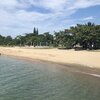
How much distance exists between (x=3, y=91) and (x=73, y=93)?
19.4 ft

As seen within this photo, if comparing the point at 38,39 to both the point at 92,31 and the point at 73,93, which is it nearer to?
the point at 92,31

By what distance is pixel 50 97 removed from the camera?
22.0 metres

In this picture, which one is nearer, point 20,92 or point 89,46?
point 20,92

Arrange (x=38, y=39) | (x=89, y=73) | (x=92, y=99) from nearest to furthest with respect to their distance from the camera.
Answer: (x=92, y=99), (x=89, y=73), (x=38, y=39)

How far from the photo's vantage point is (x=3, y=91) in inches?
931

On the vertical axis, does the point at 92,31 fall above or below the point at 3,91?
above

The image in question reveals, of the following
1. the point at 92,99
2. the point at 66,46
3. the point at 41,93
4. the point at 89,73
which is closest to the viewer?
the point at 92,99

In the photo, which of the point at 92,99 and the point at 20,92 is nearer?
the point at 92,99

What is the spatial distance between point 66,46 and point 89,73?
164ft

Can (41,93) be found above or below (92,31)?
below

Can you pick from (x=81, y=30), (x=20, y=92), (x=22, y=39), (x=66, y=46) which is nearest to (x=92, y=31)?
(x=81, y=30)

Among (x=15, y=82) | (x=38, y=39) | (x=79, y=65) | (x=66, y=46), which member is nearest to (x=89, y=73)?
(x=79, y=65)

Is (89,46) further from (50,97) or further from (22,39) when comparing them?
(22,39)

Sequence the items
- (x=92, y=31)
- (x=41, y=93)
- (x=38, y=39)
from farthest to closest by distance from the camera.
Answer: (x=38, y=39) < (x=92, y=31) < (x=41, y=93)
